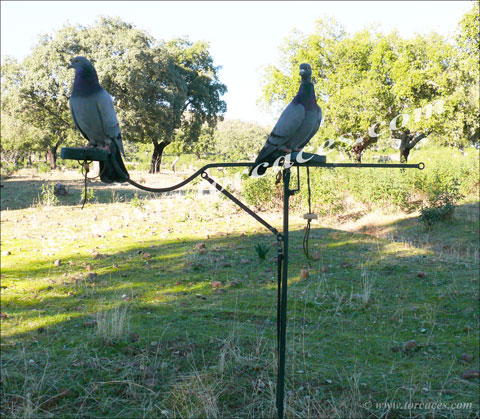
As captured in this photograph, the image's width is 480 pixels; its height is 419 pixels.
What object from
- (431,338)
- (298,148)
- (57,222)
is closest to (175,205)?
(57,222)

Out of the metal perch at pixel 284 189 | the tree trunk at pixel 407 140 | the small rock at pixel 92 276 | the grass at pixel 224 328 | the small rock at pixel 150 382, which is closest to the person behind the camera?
the metal perch at pixel 284 189

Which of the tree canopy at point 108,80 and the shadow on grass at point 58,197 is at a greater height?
the tree canopy at point 108,80

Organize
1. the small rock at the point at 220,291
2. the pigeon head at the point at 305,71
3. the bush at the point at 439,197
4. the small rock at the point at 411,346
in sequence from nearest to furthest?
the pigeon head at the point at 305,71
the small rock at the point at 411,346
the small rock at the point at 220,291
the bush at the point at 439,197

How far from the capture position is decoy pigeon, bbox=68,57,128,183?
1400 millimetres

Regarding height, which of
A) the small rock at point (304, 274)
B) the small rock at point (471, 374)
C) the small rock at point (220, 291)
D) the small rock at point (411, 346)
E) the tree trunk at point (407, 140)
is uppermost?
the tree trunk at point (407, 140)

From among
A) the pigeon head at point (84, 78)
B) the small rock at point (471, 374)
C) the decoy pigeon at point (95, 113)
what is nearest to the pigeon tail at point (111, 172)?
the decoy pigeon at point (95, 113)

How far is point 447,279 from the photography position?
575 cm

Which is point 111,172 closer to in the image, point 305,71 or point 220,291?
point 305,71

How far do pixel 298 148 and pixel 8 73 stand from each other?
21575 millimetres

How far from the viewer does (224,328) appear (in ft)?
13.7

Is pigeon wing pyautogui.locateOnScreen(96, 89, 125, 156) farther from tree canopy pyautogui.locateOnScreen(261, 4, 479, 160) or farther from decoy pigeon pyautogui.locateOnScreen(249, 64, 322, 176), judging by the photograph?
tree canopy pyautogui.locateOnScreen(261, 4, 479, 160)

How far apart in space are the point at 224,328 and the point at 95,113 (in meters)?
3.19

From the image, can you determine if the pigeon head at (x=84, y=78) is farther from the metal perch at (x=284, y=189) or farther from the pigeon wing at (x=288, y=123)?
the pigeon wing at (x=288, y=123)

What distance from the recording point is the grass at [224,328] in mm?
3109
